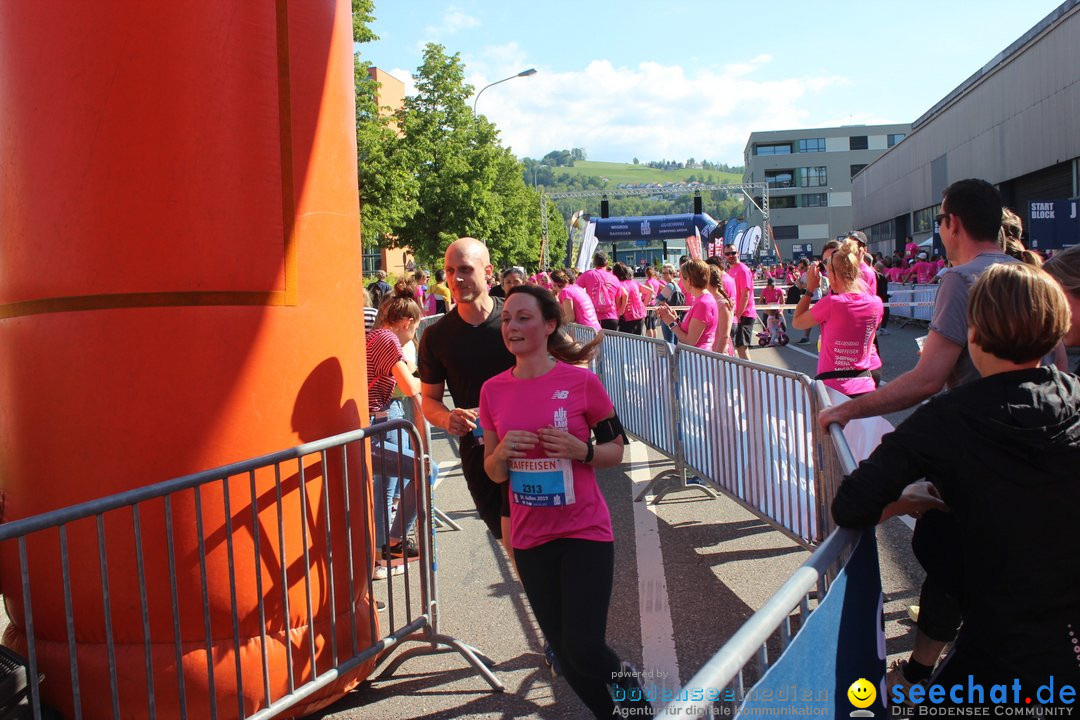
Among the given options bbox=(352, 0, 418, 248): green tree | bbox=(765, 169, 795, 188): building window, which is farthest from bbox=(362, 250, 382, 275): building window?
bbox=(765, 169, 795, 188): building window

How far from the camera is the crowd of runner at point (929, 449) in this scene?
7.56 ft

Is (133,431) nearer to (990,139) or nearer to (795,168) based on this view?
(990,139)

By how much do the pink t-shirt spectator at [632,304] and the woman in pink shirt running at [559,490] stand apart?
12033 mm

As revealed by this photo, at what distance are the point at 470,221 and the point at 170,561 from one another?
3722 centimetres

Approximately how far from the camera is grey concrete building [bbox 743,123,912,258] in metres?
106

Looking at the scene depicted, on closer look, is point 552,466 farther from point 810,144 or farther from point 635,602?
point 810,144

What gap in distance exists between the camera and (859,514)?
2477 mm

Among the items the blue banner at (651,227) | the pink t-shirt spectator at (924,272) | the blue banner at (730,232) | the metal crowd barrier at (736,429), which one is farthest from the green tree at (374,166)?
the metal crowd barrier at (736,429)

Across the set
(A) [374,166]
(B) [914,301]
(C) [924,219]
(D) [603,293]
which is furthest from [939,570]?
(C) [924,219]

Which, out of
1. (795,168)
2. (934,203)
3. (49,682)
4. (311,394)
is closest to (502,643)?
(311,394)

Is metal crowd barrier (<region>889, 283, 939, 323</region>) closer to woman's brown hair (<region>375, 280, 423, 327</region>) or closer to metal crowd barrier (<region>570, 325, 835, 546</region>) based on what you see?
metal crowd barrier (<region>570, 325, 835, 546</region>)

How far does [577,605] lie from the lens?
10.7 feet

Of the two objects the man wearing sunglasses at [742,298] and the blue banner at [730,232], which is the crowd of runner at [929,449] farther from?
the blue banner at [730,232]

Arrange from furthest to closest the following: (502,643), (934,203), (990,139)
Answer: (934,203) < (990,139) < (502,643)
